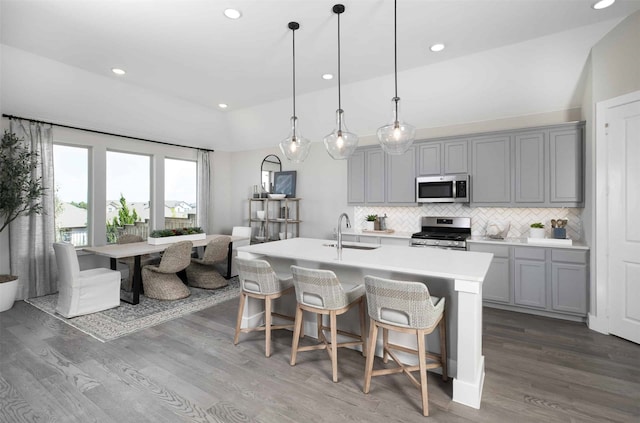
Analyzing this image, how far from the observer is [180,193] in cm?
691

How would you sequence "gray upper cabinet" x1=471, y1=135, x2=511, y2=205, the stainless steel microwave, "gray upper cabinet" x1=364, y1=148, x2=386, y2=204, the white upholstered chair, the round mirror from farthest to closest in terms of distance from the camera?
the round mirror, "gray upper cabinet" x1=364, y1=148, x2=386, y2=204, the stainless steel microwave, "gray upper cabinet" x1=471, y1=135, x2=511, y2=205, the white upholstered chair

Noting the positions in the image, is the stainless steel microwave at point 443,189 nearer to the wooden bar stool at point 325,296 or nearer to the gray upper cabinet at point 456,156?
the gray upper cabinet at point 456,156

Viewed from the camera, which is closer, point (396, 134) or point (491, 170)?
point (396, 134)

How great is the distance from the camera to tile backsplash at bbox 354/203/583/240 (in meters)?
4.29

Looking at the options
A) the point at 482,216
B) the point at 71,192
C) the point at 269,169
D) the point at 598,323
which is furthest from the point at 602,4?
the point at 71,192

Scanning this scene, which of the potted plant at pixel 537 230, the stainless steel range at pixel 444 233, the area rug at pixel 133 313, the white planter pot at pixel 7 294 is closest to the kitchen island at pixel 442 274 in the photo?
the area rug at pixel 133 313

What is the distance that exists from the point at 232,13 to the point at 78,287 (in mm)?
3655

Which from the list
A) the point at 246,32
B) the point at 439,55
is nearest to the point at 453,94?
the point at 439,55

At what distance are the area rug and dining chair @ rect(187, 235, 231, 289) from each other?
185mm

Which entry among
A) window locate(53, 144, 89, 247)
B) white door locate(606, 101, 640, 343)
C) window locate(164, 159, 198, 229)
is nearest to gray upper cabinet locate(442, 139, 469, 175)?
white door locate(606, 101, 640, 343)

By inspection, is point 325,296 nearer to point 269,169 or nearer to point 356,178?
point 356,178

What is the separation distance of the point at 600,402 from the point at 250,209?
6020mm

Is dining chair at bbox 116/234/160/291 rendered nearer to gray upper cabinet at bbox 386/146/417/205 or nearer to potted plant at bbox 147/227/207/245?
potted plant at bbox 147/227/207/245

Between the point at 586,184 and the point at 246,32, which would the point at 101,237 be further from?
the point at 586,184
